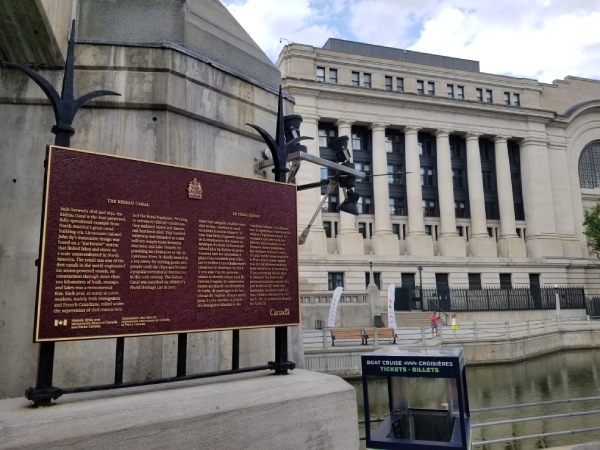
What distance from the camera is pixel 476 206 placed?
56.1m

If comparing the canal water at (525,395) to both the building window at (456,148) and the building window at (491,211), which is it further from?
the building window at (456,148)

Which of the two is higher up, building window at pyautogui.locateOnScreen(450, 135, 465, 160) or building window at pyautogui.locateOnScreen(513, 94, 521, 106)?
building window at pyautogui.locateOnScreen(513, 94, 521, 106)

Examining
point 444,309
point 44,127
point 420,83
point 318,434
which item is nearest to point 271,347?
point 318,434

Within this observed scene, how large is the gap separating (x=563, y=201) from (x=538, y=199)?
429cm

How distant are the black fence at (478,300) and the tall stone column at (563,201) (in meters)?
13.0

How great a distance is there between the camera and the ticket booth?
254 inches

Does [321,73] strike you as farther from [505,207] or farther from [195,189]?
[195,189]

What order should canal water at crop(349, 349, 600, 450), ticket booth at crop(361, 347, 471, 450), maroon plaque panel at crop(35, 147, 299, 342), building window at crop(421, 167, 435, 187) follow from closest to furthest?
maroon plaque panel at crop(35, 147, 299, 342) < ticket booth at crop(361, 347, 471, 450) < canal water at crop(349, 349, 600, 450) < building window at crop(421, 167, 435, 187)

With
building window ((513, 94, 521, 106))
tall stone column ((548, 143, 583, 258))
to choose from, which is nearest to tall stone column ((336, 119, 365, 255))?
building window ((513, 94, 521, 106))

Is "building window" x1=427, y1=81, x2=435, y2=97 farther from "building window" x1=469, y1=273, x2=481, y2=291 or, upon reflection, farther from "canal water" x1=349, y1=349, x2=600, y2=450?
"canal water" x1=349, y1=349, x2=600, y2=450

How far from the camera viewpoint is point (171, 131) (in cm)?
629

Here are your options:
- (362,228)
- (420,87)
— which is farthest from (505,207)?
(362,228)

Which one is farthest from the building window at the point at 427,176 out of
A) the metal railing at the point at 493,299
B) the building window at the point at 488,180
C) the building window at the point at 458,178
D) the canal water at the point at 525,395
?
the canal water at the point at 525,395

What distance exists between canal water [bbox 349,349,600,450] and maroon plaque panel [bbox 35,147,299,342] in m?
5.68
